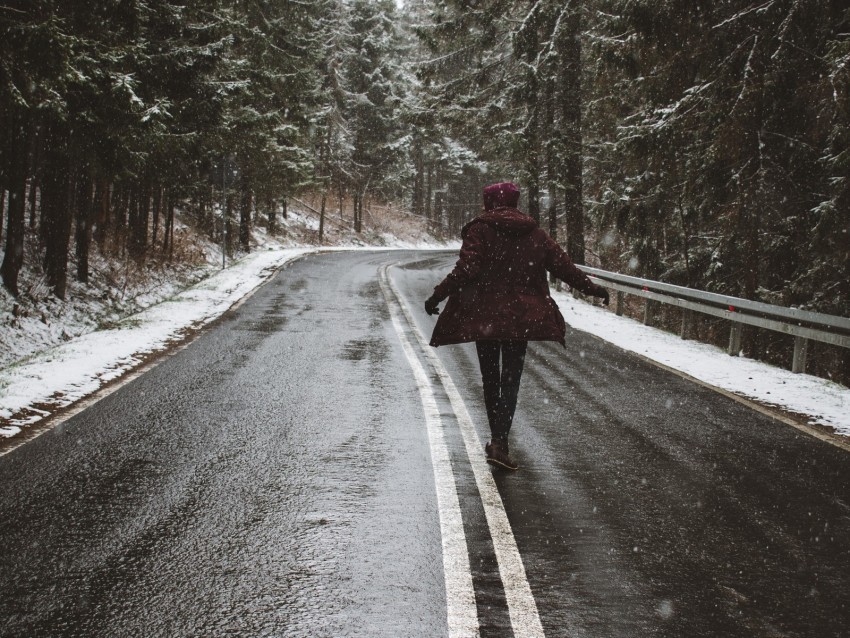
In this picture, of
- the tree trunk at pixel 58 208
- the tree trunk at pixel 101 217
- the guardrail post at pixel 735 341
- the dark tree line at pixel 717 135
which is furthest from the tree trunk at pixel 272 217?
the guardrail post at pixel 735 341

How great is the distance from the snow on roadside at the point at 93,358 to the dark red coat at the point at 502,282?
3.87 meters

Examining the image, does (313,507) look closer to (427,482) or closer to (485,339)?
(427,482)

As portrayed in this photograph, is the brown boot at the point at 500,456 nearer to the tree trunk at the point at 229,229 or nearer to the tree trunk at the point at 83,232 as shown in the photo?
the tree trunk at the point at 83,232

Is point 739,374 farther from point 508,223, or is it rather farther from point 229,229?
point 229,229

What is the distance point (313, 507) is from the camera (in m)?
4.13

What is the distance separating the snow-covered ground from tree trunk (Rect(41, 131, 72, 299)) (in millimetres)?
2295

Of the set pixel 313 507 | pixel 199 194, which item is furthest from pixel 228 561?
pixel 199 194

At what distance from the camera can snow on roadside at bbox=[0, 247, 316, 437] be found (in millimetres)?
→ 6391

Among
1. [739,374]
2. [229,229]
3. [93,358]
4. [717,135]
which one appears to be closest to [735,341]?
[739,374]

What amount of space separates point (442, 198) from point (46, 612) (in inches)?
2459

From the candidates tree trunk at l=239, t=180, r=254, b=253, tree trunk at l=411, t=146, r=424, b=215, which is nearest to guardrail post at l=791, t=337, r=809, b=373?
tree trunk at l=239, t=180, r=254, b=253

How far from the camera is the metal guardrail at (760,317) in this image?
8.22 meters

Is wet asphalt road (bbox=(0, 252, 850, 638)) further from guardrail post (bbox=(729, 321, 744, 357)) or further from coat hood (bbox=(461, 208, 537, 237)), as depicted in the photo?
guardrail post (bbox=(729, 321, 744, 357))

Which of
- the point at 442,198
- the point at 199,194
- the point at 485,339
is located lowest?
the point at 485,339
